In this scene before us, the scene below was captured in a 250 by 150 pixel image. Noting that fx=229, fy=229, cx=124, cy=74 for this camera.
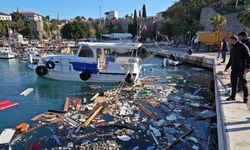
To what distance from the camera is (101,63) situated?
15977 mm

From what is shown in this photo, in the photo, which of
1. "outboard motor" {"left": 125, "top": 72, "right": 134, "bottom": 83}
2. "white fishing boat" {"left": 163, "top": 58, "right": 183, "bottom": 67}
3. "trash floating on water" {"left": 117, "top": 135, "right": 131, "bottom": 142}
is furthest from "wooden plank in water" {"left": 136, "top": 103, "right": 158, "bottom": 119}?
"white fishing boat" {"left": 163, "top": 58, "right": 183, "bottom": 67}

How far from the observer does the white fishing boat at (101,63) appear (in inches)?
601

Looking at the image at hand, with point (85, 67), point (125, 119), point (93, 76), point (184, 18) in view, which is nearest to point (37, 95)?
point (85, 67)

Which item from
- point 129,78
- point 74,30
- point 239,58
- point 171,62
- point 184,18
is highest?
point 184,18

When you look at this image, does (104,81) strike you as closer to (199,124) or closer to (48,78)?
(48,78)

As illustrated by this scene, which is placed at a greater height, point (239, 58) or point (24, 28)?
point (24, 28)

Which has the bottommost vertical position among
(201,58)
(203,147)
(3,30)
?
(203,147)

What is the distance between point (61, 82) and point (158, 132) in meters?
10.9

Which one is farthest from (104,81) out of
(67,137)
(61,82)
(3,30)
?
(3,30)

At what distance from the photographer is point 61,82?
1691 centimetres

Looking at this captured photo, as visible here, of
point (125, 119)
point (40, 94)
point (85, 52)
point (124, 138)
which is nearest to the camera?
point (124, 138)

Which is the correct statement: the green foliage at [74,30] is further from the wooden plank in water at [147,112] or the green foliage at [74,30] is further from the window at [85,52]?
the wooden plank in water at [147,112]

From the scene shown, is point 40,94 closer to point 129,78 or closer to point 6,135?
point 129,78

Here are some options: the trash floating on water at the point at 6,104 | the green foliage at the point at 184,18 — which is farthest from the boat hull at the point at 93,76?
the green foliage at the point at 184,18
